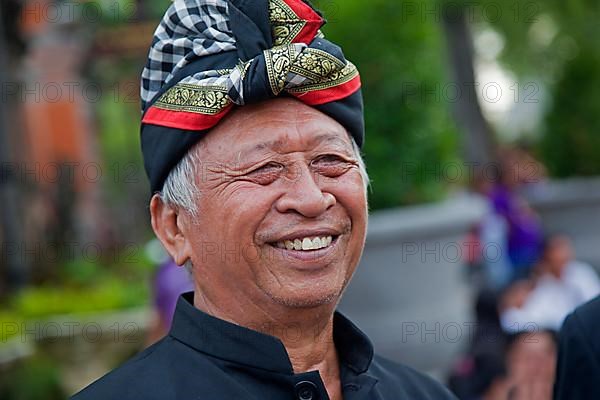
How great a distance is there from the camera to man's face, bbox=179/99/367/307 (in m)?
2.20

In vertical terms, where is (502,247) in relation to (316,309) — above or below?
below

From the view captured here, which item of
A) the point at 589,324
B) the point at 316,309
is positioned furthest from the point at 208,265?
the point at 589,324

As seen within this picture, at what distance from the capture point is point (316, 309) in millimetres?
2254

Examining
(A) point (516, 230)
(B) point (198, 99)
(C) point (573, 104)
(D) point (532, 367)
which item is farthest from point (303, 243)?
(C) point (573, 104)

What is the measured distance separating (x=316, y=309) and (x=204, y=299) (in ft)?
0.84

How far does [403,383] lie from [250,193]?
67 centimetres

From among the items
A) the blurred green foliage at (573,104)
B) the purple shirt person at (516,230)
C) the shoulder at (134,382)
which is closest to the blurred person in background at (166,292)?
the shoulder at (134,382)

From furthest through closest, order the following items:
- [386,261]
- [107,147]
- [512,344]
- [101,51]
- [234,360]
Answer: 1. [107,147]
2. [101,51]
3. [386,261]
4. [512,344]
5. [234,360]

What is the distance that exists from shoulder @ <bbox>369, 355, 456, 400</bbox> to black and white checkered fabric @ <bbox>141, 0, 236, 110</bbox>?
0.84m

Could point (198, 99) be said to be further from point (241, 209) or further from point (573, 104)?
point (573, 104)

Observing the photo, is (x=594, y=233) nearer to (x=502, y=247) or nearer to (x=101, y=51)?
(x=502, y=247)

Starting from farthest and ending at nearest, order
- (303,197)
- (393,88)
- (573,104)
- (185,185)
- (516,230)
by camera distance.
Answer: (573,104) → (516,230) → (393,88) → (185,185) → (303,197)

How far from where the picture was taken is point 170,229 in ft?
7.79

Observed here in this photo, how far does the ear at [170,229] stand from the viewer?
2.34 m
